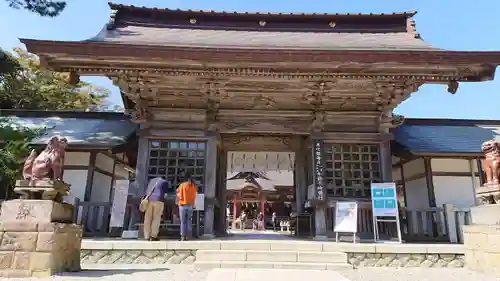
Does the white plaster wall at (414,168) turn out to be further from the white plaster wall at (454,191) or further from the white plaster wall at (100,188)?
the white plaster wall at (100,188)

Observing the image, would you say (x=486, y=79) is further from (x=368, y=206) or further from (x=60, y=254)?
(x=60, y=254)

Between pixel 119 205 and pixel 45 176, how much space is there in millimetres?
3553

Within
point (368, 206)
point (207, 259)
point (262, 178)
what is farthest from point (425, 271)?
point (262, 178)

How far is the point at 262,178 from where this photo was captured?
21.8m

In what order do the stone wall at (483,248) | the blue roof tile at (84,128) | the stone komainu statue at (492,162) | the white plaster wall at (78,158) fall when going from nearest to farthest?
the stone wall at (483,248)
the stone komainu statue at (492,162)
the blue roof tile at (84,128)
the white plaster wall at (78,158)

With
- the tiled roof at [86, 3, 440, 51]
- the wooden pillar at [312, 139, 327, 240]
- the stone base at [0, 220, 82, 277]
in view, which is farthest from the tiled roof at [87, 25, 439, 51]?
the stone base at [0, 220, 82, 277]

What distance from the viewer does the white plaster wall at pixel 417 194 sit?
9398 millimetres

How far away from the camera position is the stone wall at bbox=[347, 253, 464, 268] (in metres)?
5.88

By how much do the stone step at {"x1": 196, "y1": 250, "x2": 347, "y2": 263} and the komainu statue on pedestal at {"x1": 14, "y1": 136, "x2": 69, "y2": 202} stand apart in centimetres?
258

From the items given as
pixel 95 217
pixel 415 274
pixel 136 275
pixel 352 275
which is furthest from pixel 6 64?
pixel 415 274

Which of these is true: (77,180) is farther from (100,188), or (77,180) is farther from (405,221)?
(405,221)

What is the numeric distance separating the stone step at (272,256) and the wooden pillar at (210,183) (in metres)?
2.00

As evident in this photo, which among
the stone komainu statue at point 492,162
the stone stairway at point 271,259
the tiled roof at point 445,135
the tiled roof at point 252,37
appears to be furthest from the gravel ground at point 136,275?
the tiled roof at point 445,135

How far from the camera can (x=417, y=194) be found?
9812 mm
